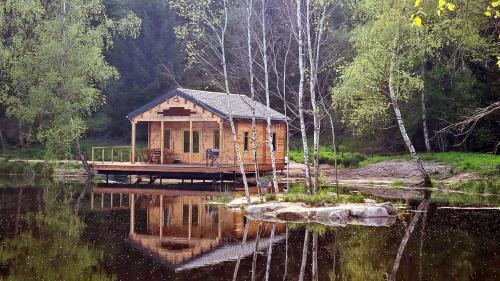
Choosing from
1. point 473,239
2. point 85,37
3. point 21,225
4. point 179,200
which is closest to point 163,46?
point 85,37

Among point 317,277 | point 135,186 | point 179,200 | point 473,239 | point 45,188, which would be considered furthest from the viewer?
point 135,186

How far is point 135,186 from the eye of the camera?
96.7 ft

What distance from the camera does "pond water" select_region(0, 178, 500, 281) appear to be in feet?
36.1

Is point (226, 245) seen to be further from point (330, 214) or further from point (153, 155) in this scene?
point (153, 155)

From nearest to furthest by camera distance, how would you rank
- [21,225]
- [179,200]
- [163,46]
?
[21,225] < [179,200] < [163,46]

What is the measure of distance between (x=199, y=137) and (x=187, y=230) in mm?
16294

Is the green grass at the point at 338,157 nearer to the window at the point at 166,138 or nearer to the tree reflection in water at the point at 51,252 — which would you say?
the window at the point at 166,138

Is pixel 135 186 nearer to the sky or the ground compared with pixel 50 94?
nearer to the ground

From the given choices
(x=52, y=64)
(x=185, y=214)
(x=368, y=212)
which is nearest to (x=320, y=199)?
(x=368, y=212)

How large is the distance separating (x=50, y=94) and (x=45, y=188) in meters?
8.24

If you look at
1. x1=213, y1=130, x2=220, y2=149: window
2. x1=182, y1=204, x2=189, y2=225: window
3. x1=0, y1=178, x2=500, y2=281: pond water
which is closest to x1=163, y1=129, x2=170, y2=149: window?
x1=213, y1=130, x2=220, y2=149: window

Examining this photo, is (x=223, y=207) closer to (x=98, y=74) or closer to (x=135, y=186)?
(x=135, y=186)

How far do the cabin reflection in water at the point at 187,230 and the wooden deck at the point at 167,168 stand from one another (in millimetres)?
4506

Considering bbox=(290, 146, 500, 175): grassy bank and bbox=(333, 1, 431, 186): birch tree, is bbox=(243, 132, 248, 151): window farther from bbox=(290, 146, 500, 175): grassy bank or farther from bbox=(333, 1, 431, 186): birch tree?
bbox=(333, 1, 431, 186): birch tree
